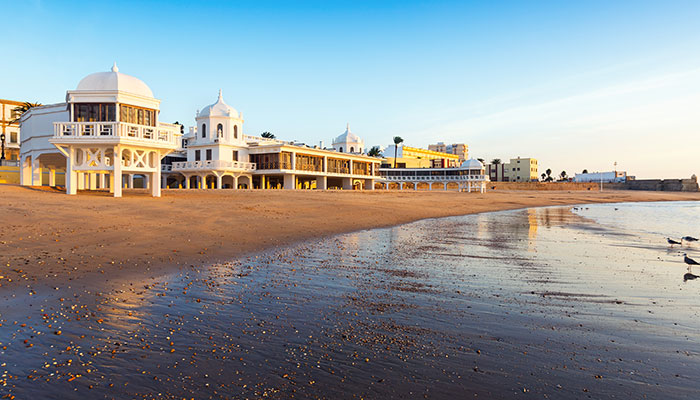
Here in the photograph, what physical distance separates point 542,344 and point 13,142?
276 ft

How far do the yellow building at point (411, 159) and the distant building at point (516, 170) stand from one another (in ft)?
60.0

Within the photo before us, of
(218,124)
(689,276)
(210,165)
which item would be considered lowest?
(689,276)

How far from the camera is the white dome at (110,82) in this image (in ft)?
79.3

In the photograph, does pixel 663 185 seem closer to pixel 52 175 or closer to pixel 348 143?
pixel 348 143

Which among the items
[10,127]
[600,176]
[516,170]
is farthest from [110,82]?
[600,176]

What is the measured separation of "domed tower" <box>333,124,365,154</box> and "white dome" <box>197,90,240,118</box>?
29139 mm

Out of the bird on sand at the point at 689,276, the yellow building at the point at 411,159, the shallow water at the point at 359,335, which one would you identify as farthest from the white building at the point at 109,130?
Answer: the yellow building at the point at 411,159

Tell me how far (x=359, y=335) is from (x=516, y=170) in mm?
168621

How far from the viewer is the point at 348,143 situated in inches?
3314

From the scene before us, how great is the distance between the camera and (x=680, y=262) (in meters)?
11.6

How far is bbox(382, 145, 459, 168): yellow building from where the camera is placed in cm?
12495

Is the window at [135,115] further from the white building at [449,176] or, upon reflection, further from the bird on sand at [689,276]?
the white building at [449,176]

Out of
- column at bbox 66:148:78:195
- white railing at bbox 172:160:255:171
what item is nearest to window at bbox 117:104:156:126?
column at bbox 66:148:78:195

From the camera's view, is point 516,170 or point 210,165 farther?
point 516,170
